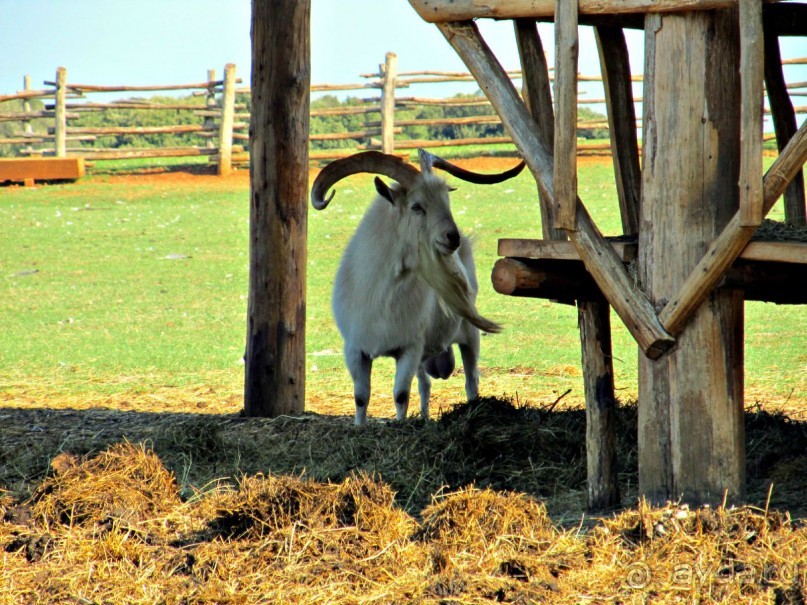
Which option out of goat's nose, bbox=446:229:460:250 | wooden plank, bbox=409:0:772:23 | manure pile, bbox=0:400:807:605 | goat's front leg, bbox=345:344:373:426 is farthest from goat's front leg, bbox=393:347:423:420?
wooden plank, bbox=409:0:772:23

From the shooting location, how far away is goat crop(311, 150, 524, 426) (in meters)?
7.36

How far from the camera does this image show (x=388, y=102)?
86.4 feet

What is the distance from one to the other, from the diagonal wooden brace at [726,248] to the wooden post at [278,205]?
378 centimetres

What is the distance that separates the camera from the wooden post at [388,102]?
26.2m

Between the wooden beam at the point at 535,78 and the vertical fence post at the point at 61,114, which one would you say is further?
the vertical fence post at the point at 61,114

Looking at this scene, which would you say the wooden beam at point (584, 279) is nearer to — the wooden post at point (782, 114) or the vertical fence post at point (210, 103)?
the wooden post at point (782, 114)

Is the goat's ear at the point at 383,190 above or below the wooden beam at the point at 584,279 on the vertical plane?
above

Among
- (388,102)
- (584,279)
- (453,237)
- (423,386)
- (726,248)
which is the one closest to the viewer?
(726,248)

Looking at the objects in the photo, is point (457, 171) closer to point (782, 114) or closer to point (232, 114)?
point (782, 114)

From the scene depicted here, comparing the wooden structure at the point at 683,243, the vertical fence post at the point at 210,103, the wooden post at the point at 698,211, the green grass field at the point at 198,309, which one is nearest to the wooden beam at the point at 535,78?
the wooden structure at the point at 683,243

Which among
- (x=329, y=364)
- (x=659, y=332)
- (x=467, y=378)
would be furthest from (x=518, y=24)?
(x=329, y=364)

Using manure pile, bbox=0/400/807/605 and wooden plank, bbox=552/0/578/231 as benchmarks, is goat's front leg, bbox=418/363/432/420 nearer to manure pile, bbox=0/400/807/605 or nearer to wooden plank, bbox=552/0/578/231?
manure pile, bbox=0/400/807/605

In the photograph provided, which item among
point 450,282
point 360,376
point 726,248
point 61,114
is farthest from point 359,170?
point 61,114

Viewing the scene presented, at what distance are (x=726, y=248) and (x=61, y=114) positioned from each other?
2459 centimetres
